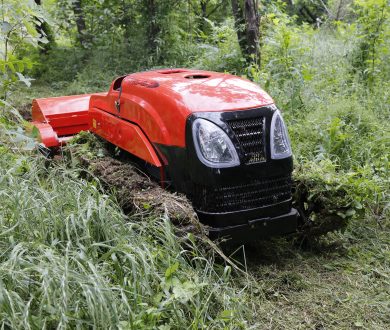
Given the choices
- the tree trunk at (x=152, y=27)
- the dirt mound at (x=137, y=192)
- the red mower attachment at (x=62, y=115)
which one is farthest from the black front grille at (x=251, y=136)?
the tree trunk at (x=152, y=27)

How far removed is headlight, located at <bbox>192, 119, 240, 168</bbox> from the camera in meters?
2.99

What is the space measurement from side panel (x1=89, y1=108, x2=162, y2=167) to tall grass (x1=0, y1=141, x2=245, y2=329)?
48 cm

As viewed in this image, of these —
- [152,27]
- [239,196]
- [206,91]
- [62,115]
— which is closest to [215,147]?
[239,196]

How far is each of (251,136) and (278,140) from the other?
232 mm

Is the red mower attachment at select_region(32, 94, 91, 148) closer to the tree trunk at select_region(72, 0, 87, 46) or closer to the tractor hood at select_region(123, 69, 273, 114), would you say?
the tractor hood at select_region(123, 69, 273, 114)

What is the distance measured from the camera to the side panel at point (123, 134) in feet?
11.0

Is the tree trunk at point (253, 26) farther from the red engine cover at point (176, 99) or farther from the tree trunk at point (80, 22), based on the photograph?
the tree trunk at point (80, 22)

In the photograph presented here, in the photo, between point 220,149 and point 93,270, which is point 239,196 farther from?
point 93,270

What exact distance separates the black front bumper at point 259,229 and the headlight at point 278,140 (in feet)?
1.32

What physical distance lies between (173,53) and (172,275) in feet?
24.7

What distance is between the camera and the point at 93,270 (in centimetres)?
219

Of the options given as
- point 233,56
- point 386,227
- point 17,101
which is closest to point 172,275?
point 386,227

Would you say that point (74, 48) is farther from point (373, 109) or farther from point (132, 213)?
point (132, 213)

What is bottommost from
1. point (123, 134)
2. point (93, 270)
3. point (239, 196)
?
point (239, 196)
